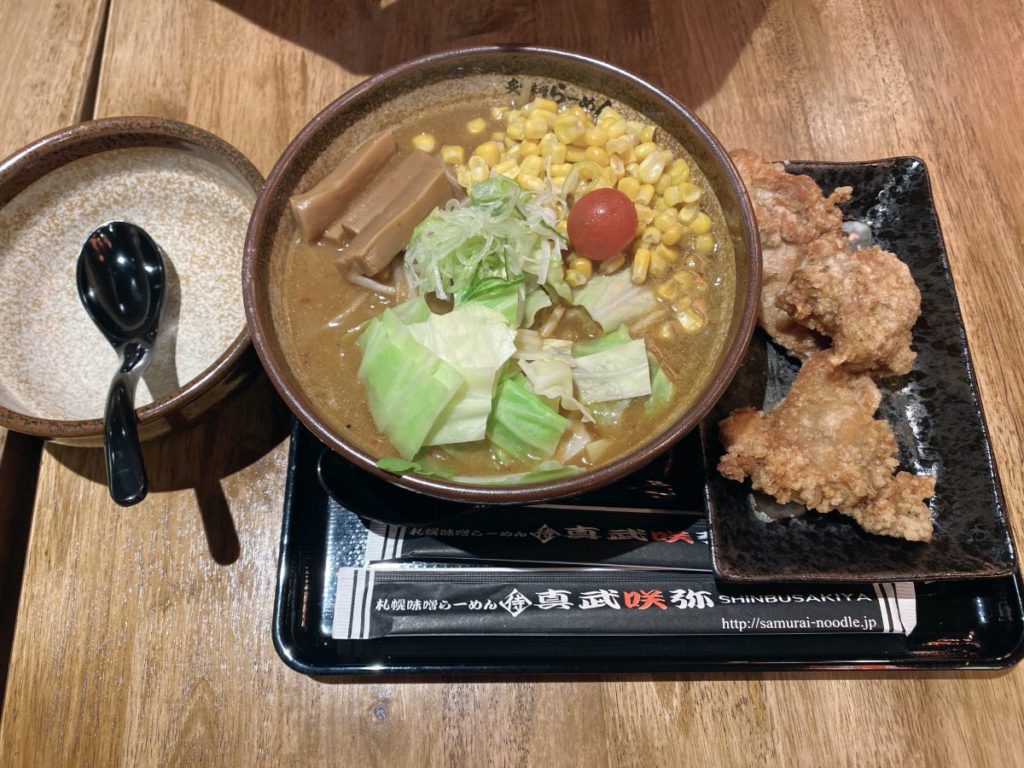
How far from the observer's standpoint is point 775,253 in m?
2.08

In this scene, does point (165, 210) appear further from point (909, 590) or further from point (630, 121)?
point (909, 590)

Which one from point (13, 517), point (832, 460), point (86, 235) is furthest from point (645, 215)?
point (13, 517)

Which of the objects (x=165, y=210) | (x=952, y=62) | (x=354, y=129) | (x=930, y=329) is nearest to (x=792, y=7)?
(x=952, y=62)

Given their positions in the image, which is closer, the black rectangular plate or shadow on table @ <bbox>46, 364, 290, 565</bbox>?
the black rectangular plate

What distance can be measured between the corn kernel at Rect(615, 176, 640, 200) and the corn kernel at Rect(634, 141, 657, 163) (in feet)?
0.23

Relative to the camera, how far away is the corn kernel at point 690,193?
1.94 meters

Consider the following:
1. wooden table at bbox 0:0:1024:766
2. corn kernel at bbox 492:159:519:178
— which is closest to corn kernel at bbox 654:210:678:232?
corn kernel at bbox 492:159:519:178

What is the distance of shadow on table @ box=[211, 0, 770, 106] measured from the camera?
2527 millimetres

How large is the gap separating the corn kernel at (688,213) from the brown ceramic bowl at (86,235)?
1.26m

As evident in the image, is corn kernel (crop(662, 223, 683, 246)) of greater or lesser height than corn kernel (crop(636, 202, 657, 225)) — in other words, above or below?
below

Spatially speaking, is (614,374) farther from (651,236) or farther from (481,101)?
(481,101)

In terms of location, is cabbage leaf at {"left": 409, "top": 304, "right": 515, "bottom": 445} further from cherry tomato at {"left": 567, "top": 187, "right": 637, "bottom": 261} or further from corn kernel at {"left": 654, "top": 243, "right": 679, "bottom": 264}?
corn kernel at {"left": 654, "top": 243, "right": 679, "bottom": 264}

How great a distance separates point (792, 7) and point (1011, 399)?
1703 millimetres

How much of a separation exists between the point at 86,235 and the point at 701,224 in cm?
196
